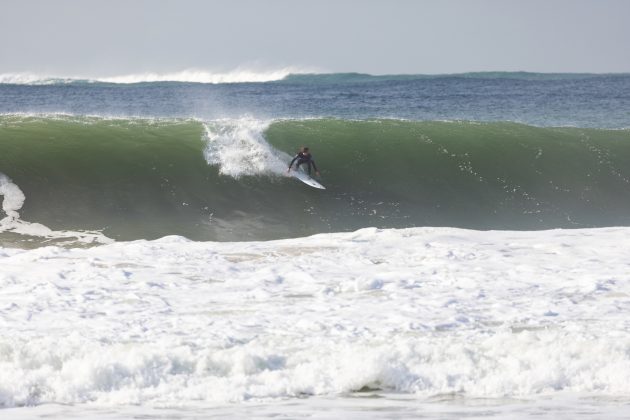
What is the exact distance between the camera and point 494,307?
31.1 ft

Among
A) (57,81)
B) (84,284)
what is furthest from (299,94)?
(84,284)

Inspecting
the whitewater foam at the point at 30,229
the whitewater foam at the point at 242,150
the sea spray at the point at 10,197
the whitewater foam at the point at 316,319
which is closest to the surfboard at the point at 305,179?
the whitewater foam at the point at 242,150

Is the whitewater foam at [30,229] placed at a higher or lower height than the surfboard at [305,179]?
lower

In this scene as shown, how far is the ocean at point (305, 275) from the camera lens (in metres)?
7.48

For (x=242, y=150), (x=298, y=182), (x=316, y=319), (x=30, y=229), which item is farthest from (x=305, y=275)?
(x=242, y=150)

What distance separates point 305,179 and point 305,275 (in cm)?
960

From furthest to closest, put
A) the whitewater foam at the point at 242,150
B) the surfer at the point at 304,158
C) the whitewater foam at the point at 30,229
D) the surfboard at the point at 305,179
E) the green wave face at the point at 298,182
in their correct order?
the whitewater foam at the point at 242,150
the surfer at the point at 304,158
the surfboard at the point at 305,179
the green wave face at the point at 298,182
the whitewater foam at the point at 30,229

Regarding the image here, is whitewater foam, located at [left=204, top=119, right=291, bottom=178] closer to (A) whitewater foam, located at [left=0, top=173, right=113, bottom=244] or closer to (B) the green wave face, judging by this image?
(B) the green wave face

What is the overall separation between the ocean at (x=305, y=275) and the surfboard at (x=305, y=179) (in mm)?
338

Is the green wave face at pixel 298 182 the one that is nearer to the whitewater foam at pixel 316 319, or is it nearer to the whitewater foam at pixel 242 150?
the whitewater foam at pixel 242 150

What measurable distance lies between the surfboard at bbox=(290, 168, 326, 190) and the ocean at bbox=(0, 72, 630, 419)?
0.34 metres

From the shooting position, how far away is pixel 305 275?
1084cm

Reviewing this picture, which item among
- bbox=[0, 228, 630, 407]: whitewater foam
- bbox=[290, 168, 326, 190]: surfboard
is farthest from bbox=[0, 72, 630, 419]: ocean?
bbox=[290, 168, 326, 190]: surfboard

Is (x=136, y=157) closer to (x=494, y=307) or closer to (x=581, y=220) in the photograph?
(x=581, y=220)
